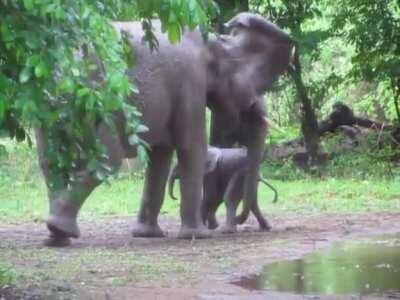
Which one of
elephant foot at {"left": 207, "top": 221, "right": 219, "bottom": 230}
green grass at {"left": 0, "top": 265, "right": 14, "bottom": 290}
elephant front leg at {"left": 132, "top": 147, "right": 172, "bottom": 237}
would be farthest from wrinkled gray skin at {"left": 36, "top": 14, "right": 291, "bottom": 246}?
green grass at {"left": 0, "top": 265, "right": 14, "bottom": 290}

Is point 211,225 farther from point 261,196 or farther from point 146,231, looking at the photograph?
point 261,196

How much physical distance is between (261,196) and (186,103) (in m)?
6.33

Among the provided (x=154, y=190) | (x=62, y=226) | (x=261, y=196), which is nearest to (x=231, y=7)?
(x=261, y=196)

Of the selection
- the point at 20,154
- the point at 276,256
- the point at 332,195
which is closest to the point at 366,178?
the point at 332,195

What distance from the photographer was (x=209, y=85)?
38.4 feet

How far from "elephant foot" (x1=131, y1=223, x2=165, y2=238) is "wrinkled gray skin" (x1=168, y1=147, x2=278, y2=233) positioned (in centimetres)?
67

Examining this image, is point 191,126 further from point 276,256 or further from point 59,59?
point 59,59

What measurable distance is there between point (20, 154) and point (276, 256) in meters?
14.1

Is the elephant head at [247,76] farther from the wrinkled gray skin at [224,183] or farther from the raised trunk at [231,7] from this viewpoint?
the raised trunk at [231,7]

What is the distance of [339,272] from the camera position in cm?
891

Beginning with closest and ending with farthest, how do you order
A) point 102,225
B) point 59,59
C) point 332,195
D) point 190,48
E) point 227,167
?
point 59,59
point 190,48
point 227,167
point 102,225
point 332,195

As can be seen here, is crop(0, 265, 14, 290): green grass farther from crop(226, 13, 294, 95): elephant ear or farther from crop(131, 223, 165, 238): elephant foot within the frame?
crop(226, 13, 294, 95): elephant ear

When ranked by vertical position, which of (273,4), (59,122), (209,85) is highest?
(273,4)

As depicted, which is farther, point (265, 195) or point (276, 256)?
point (265, 195)
